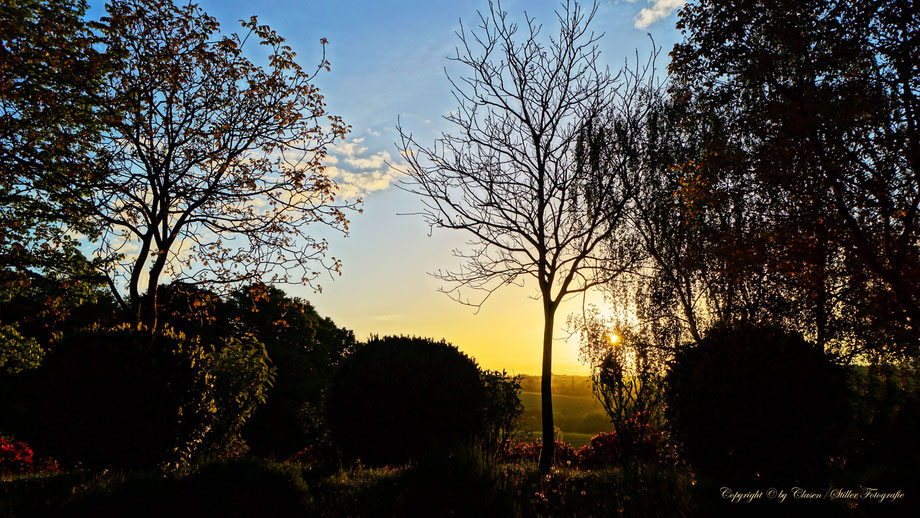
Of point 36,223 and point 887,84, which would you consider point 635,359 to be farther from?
point 36,223

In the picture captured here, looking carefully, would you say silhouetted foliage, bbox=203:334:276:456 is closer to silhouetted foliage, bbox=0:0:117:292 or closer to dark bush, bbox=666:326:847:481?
silhouetted foliage, bbox=0:0:117:292

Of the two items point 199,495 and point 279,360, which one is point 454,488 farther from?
point 279,360

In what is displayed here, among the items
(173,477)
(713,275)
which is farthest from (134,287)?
(713,275)

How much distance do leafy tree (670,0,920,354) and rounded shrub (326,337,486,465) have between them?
25.5 feet

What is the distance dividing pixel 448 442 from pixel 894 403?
1081 cm

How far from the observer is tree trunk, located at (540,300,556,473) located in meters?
11.0

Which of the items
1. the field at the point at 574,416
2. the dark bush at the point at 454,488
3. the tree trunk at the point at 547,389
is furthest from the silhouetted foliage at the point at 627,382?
the field at the point at 574,416

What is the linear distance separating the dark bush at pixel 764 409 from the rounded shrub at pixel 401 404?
3999 mm

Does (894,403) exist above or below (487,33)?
below

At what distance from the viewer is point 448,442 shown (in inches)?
351

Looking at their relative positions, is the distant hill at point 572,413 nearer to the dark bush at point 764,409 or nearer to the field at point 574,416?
the field at point 574,416

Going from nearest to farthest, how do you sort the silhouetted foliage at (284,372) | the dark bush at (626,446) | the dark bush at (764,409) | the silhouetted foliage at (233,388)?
the dark bush at (764,409) < the dark bush at (626,446) < the silhouetted foliage at (233,388) < the silhouetted foliage at (284,372)

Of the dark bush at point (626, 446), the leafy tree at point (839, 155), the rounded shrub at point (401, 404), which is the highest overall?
the leafy tree at point (839, 155)

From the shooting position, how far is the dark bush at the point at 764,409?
22.2 feet
